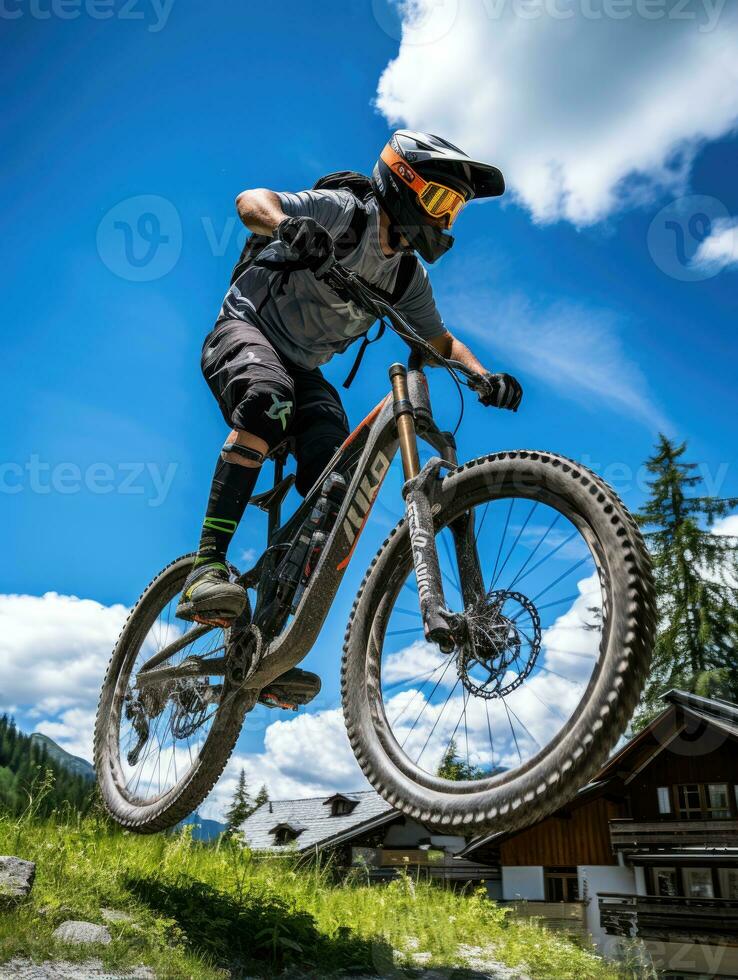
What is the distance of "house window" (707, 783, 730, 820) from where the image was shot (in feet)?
76.0

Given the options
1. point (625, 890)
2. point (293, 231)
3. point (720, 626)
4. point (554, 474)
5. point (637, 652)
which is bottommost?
point (625, 890)

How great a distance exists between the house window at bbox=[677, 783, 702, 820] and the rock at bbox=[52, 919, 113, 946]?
24270 mm

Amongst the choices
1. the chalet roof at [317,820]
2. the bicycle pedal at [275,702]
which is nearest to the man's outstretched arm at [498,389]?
the bicycle pedal at [275,702]

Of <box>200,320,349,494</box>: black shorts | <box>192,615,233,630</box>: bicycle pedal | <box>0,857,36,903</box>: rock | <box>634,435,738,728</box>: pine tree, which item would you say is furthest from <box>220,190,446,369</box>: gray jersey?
<box>634,435,738,728</box>: pine tree

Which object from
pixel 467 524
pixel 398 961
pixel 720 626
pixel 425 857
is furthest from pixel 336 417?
pixel 425 857

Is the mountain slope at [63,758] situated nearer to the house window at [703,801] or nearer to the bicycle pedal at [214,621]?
the bicycle pedal at [214,621]

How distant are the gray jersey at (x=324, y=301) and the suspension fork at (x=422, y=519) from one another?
32.4 inches

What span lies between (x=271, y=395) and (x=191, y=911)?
3.46 meters

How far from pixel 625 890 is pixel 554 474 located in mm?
27466

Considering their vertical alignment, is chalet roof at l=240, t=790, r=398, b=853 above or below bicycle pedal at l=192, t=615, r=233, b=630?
below

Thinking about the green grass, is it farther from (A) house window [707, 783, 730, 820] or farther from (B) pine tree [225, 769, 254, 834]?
(B) pine tree [225, 769, 254, 834]

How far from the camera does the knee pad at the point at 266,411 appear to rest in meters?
3.83

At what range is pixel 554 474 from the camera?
2.86 meters

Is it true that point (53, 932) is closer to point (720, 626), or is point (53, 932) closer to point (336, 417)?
point (336, 417)
